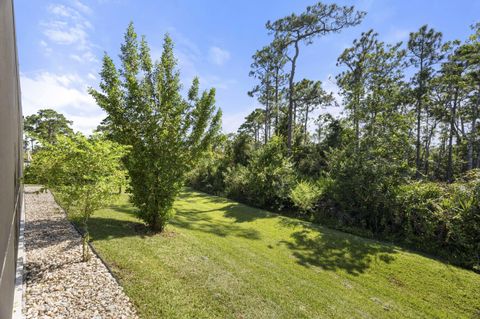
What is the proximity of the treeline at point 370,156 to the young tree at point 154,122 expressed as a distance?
1089 millimetres

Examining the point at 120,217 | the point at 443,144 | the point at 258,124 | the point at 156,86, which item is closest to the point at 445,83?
the point at 443,144

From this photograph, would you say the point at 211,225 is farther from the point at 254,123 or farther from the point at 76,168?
the point at 254,123

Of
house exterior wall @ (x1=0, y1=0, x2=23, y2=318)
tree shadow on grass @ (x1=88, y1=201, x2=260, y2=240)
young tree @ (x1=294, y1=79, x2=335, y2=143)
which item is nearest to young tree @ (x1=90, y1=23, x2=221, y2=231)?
tree shadow on grass @ (x1=88, y1=201, x2=260, y2=240)

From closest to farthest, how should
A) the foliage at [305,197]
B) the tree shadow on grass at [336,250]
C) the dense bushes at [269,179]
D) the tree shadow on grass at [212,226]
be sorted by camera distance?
the tree shadow on grass at [336,250], the tree shadow on grass at [212,226], the foliage at [305,197], the dense bushes at [269,179]

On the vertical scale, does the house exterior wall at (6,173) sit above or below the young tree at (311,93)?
below

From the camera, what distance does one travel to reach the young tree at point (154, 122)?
6.31m

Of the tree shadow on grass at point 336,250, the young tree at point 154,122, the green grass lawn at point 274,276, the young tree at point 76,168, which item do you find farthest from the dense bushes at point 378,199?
the young tree at point 76,168

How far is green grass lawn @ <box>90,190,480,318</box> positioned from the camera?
376 centimetres

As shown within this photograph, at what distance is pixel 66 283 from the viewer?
3.77 meters

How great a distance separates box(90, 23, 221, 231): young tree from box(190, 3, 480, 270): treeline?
42.9 inches

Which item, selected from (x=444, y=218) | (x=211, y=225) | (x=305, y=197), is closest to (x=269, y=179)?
(x=305, y=197)

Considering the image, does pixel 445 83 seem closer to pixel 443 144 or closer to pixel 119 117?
pixel 443 144

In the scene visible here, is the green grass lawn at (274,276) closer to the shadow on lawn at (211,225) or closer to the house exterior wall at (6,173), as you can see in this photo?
the shadow on lawn at (211,225)

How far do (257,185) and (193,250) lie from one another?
8212 mm
